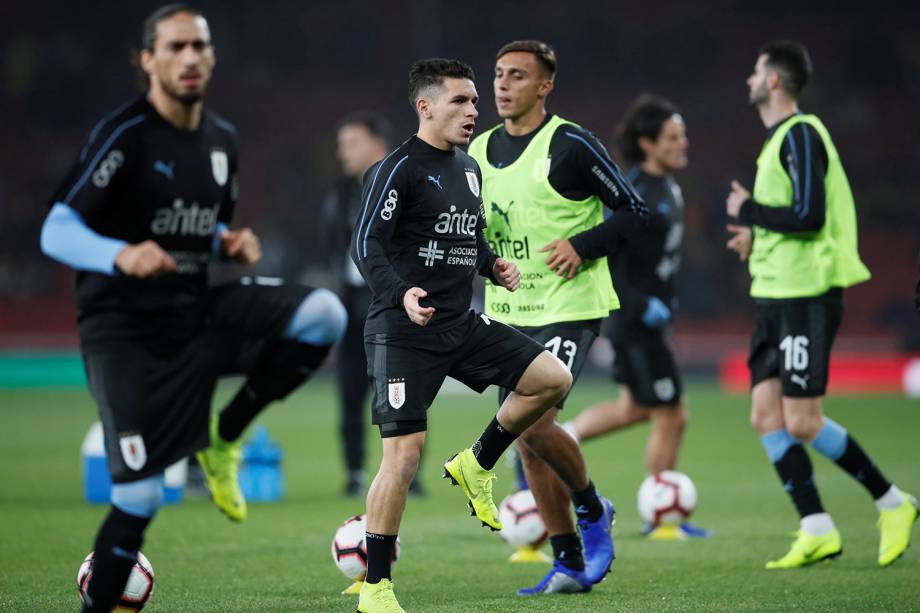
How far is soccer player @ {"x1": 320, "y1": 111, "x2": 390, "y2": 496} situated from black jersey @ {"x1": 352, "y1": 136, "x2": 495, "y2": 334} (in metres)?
4.54

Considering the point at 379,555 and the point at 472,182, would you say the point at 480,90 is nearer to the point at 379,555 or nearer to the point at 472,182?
the point at 472,182

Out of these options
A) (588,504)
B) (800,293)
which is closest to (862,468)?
(800,293)

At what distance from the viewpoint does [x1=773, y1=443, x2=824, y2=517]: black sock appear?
7098mm

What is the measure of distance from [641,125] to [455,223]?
355 cm

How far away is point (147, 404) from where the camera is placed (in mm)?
4941

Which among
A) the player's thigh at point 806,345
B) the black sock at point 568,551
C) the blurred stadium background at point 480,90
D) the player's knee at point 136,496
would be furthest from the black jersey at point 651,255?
the blurred stadium background at point 480,90

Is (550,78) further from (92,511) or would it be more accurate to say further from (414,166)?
(92,511)

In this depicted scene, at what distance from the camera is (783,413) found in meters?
7.24

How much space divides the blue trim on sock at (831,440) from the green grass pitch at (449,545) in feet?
1.91

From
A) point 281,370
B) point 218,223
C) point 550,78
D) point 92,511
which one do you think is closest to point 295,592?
point 281,370

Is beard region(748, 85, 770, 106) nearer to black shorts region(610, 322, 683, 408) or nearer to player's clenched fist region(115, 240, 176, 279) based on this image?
black shorts region(610, 322, 683, 408)

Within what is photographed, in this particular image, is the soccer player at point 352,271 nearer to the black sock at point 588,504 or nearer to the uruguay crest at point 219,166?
the black sock at point 588,504

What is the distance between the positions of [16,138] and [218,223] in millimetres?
26482

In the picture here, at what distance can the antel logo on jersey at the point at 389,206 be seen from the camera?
536 cm
